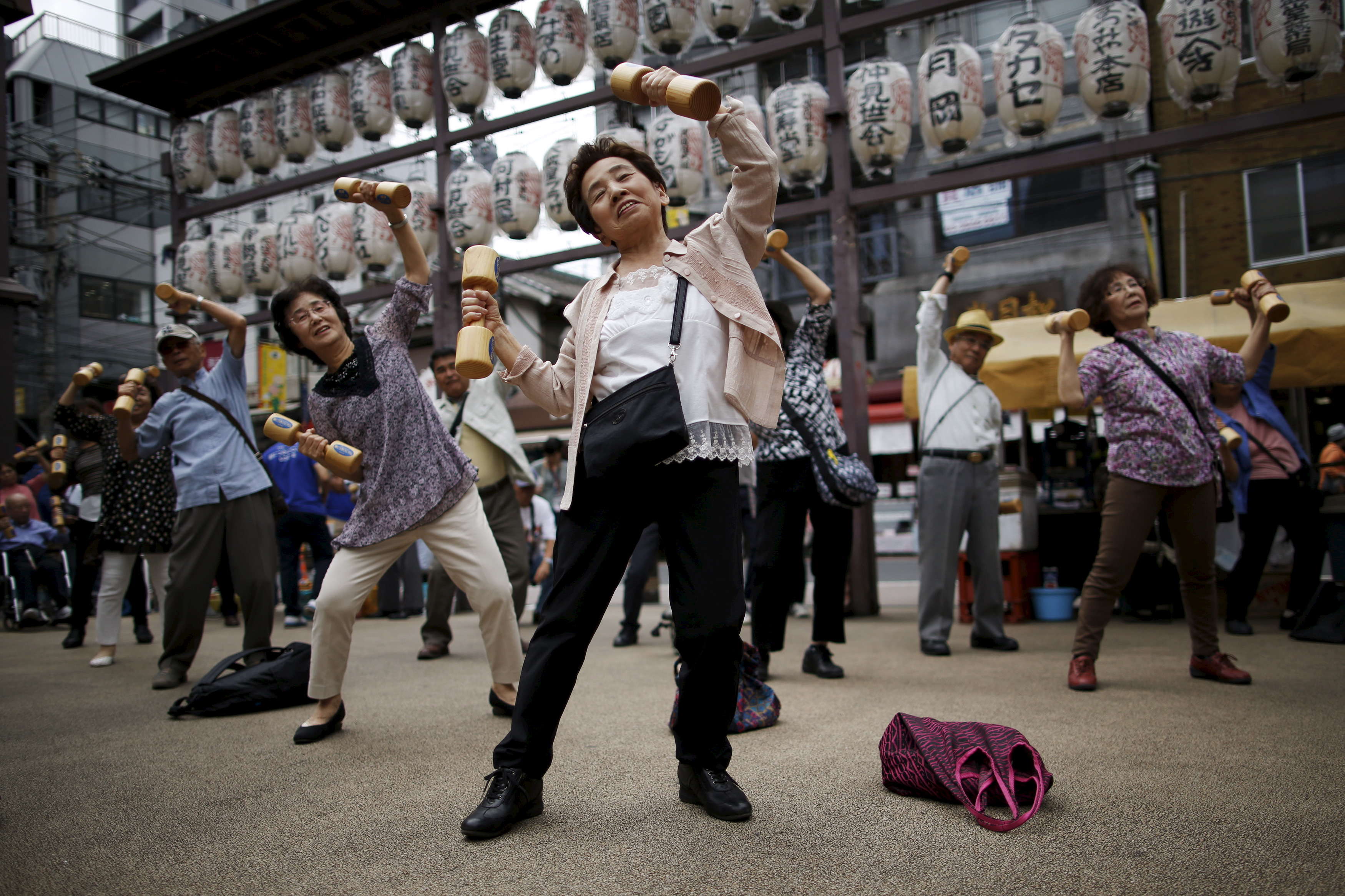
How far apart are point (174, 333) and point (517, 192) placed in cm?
455

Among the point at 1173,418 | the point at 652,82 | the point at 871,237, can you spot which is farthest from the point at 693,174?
the point at 871,237

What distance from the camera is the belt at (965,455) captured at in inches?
210

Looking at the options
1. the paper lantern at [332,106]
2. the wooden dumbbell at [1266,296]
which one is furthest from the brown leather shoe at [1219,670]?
the paper lantern at [332,106]

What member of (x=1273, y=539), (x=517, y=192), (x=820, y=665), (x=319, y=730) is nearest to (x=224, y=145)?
(x=517, y=192)

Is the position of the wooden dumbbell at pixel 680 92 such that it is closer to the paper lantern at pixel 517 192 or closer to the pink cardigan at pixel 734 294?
the pink cardigan at pixel 734 294

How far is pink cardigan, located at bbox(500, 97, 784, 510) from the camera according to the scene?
2369 mm

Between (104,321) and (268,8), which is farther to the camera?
(104,321)

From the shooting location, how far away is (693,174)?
8.05 metres

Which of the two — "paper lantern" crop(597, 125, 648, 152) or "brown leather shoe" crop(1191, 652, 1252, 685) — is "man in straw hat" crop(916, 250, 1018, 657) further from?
"paper lantern" crop(597, 125, 648, 152)

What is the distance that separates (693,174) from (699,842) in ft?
22.6

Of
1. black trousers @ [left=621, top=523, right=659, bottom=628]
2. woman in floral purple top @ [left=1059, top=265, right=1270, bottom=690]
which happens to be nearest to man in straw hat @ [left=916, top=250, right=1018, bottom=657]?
woman in floral purple top @ [left=1059, top=265, right=1270, bottom=690]

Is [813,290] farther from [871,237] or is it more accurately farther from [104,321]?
[104,321]

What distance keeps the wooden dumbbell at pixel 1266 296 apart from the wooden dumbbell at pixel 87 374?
6.19 meters

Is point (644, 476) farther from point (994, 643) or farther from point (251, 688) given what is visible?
point (994, 643)
